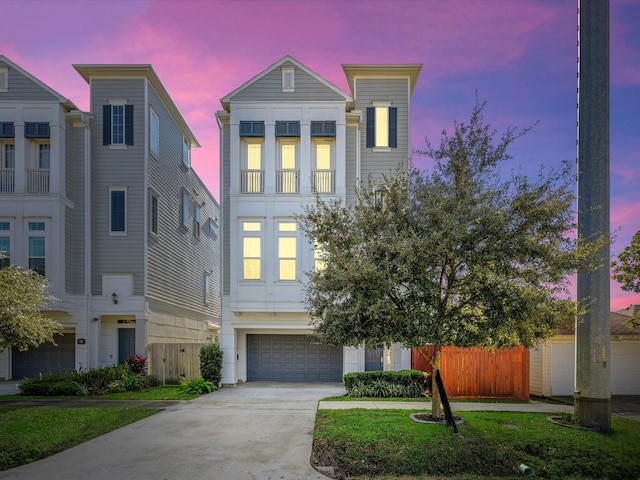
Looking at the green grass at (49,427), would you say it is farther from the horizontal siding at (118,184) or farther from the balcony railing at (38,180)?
the balcony railing at (38,180)

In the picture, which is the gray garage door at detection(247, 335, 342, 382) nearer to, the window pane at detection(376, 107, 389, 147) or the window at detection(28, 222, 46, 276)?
the window pane at detection(376, 107, 389, 147)

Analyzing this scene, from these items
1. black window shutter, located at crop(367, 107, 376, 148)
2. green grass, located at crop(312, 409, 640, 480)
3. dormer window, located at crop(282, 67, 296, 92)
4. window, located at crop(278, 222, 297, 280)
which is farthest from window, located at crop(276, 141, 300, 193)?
green grass, located at crop(312, 409, 640, 480)

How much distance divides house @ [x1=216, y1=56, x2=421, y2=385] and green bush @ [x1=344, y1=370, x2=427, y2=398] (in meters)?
2.72

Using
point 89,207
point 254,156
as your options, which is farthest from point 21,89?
point 254,156

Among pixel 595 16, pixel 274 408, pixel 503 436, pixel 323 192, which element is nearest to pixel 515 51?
pixel 595 16

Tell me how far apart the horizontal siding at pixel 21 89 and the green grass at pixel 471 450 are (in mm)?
18615

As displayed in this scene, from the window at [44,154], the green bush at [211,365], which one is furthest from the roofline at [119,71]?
the green bush at [211,365]

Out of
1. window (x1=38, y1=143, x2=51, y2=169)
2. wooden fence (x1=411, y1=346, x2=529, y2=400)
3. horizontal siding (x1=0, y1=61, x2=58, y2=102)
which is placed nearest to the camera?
wooden fence (x1=411, y1=346, x2=529, y2=400)

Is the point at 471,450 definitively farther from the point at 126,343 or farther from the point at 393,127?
the point at 126,343

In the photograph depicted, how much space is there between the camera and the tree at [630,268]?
16.6 m

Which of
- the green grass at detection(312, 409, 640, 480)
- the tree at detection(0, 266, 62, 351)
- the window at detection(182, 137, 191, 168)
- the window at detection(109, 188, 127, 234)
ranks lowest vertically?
the green grass at detection(312, 409, 640, 480)

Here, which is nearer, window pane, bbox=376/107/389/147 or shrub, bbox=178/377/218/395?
shrub, bbox=178/377/218/395

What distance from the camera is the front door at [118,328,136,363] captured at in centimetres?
2170

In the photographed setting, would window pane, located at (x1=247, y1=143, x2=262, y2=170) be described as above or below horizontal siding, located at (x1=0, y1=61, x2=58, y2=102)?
below
